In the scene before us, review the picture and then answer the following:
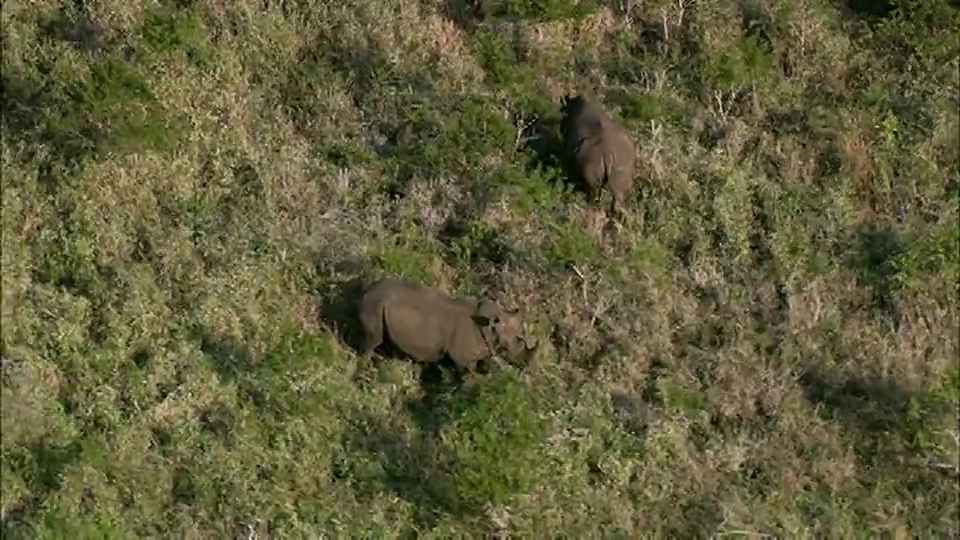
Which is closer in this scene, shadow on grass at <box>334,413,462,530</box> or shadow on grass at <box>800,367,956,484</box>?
shadow on grass at <box>334,413,462,530</box>

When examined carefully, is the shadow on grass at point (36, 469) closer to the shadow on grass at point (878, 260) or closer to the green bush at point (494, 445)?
the green bush at point (494, 445)

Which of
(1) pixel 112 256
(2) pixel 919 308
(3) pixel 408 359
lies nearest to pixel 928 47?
(2) pixel 919 308

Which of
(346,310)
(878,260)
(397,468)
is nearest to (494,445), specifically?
(397,468)

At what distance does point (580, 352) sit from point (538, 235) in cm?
97

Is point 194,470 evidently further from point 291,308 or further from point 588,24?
point 588,24

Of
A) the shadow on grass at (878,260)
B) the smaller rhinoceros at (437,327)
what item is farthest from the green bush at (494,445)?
the shadow on grass at (878,260)

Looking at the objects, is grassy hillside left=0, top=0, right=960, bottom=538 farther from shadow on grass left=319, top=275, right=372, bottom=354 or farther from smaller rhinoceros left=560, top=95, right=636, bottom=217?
smaller rhinoceros left=560, top=95, right=636, bottom=217

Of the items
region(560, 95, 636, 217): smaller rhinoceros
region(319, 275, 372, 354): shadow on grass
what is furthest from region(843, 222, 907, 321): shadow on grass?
region(319, 275, 372, 354): shadow on grass

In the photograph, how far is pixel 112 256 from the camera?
323 inches

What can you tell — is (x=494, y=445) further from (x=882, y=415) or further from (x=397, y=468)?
(x=882, y=415)

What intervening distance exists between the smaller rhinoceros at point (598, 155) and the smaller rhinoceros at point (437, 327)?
1.42 meters

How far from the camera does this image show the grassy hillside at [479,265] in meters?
7.19

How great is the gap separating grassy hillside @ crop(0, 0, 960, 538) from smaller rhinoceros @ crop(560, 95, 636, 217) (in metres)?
0.16

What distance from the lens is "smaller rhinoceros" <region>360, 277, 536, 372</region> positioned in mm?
7754
